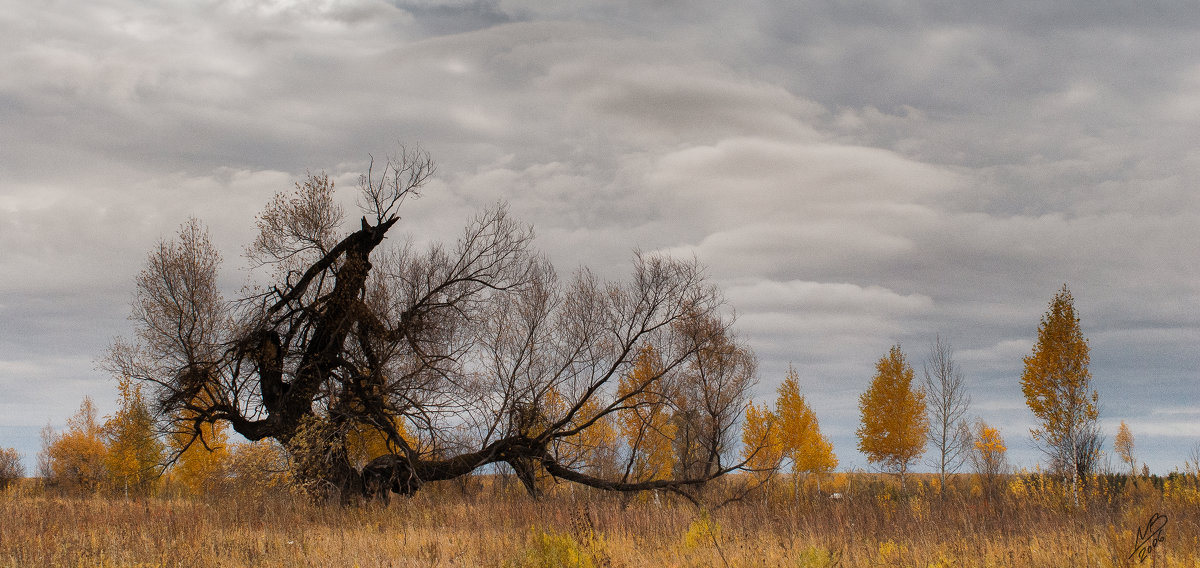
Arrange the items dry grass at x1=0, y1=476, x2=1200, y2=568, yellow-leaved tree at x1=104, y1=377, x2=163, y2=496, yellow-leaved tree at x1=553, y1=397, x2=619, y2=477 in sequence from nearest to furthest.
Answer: dry grass at x1=0, y1=476, x2=1200, y2=568
yellow-leaved tree at x1=553, y1=397, x2=619, y2=477
yellow-leaved tree at x1=104, y1=377, x2=163, y2=496

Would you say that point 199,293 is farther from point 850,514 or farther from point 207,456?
point 207,456

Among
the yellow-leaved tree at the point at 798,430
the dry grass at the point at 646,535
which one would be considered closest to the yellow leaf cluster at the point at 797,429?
the yellow-leaved tree at the point at 798,430

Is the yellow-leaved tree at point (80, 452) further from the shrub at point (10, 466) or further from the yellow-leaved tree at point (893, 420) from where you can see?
the yellow-leaved tree at point (893, 420)

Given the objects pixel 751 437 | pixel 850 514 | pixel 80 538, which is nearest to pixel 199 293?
pixel 80 538

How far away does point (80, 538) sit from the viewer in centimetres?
1081

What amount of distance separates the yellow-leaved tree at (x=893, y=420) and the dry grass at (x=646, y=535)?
97.1ft

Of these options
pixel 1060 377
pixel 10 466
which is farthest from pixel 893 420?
pixel 10 466

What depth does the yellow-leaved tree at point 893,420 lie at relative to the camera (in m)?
43.2

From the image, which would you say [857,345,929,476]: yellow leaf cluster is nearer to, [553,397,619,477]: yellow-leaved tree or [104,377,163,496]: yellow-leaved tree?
[553,397,619,477]: yellow-leaved tree

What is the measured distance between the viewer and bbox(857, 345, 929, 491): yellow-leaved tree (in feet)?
142

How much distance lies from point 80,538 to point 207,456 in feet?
115

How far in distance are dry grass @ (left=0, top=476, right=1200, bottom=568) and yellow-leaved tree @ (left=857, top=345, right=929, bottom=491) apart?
1166 inches

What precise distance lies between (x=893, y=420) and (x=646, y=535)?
1435 inches

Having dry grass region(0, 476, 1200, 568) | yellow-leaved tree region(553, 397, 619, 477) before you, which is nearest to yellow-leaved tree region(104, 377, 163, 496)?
yellow-leaved tree region(553, 397, 619, 477)
